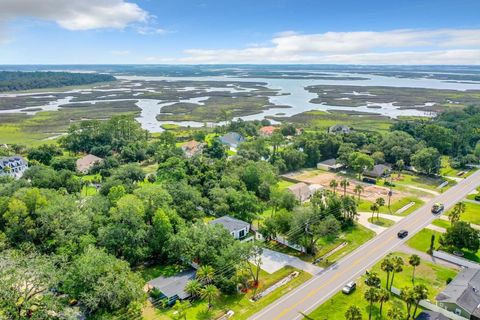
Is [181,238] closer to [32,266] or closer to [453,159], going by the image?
[32,266]

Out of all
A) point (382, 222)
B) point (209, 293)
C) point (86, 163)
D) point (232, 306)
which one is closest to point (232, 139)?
point (86, 163)

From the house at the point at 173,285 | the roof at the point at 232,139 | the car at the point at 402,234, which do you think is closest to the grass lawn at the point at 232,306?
the house at the point at 173,285

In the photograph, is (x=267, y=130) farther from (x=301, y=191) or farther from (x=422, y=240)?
(x=422, y=240)

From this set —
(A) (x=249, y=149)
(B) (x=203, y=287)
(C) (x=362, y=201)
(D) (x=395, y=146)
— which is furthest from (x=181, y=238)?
(D) (x=395, y=146)

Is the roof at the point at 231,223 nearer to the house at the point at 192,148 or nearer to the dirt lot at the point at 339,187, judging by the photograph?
the dirt lot at the point at 339,187

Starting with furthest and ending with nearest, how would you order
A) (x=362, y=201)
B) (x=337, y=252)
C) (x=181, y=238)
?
(x=362, y=201) → (x=337, y=252) → (x=181, y=238)

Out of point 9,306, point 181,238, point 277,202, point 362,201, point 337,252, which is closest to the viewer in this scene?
point 9,306
